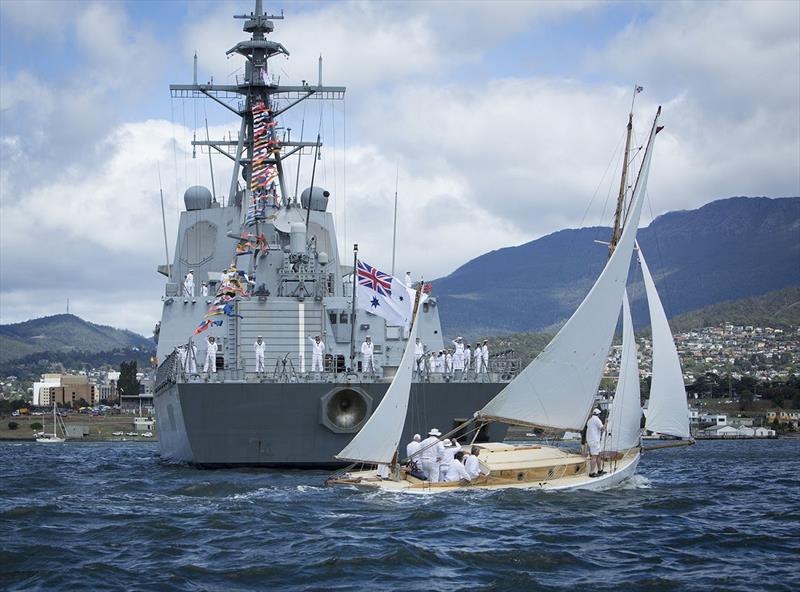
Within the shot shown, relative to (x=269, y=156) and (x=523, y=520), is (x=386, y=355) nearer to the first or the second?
(x=269, y=156)

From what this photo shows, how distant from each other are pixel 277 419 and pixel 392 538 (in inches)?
616

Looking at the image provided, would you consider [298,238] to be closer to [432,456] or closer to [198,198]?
[198,198]

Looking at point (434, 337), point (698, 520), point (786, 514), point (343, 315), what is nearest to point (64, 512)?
point (698, 520)

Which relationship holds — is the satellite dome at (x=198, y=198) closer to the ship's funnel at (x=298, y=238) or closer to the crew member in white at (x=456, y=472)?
the ship's funnel at (x=298, y=238)

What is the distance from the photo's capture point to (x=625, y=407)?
105 feet

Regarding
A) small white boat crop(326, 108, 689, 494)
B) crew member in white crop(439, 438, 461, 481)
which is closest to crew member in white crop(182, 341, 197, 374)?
small white boat crop(326, 108, 689, 494)

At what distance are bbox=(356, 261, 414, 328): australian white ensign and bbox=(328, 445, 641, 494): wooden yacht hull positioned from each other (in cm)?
1285

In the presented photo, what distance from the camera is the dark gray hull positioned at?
37.9m

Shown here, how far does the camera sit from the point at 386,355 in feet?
147

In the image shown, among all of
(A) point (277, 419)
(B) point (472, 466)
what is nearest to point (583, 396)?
(B) point (472, 466)

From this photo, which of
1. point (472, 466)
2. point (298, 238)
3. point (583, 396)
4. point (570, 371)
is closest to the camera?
point (472, 466)

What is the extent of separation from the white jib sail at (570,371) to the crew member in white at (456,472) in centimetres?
272

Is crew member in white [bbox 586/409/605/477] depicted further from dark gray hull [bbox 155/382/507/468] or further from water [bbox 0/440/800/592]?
dark gray hull [bbox 155/382/507/468]

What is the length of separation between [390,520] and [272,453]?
13480 mm
